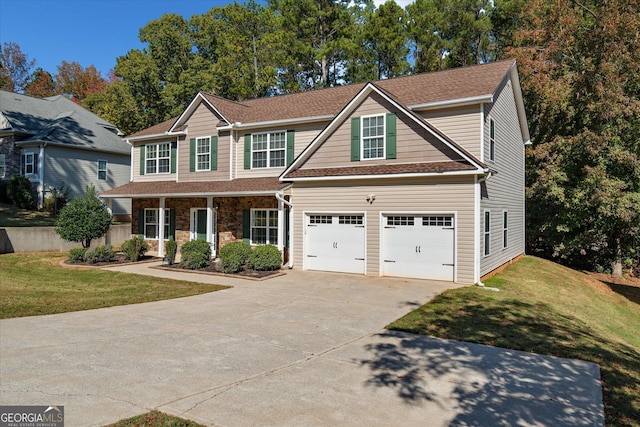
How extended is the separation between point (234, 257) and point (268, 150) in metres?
5.62

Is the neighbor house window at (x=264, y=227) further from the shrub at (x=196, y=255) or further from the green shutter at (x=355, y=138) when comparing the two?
the green shutter at (x=355, y=138)

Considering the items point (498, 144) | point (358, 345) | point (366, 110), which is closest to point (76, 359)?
point (358, 345)

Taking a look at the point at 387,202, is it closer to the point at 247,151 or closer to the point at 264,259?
the point at 264,259

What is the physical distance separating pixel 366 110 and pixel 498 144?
5.45 metres

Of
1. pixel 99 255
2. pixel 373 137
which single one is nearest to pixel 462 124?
pixel 373 137

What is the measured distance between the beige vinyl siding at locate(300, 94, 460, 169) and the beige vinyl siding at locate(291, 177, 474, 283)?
0.86 m

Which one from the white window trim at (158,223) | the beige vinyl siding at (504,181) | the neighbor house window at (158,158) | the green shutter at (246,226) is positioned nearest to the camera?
the beige vinyl siding at (504,181)

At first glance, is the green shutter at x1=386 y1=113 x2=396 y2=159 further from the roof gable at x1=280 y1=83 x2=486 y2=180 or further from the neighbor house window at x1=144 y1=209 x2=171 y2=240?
the neighbor house window at x1=144 y1=209 x2=171 y2=240

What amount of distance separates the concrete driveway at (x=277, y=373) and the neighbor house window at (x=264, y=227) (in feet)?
27.9

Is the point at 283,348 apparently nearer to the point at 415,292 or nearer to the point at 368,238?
the point at 415,292

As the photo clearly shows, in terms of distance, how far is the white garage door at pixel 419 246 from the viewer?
13.5 meters

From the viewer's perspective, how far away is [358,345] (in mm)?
7398

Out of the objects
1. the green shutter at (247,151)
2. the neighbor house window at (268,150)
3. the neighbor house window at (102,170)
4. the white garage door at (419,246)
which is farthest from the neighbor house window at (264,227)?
the neighbor house window at (102,170)

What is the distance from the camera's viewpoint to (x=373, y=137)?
15.1 m
